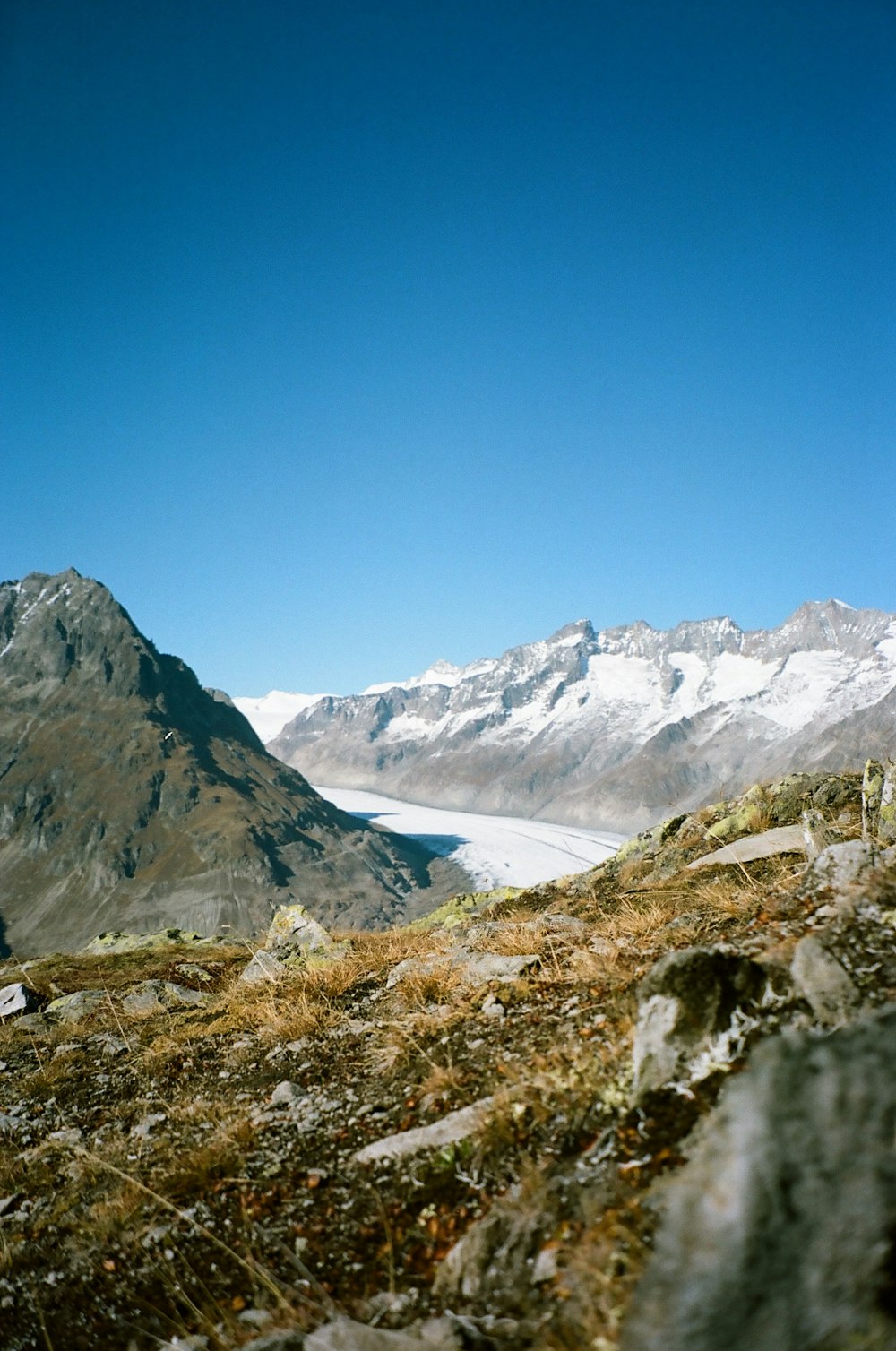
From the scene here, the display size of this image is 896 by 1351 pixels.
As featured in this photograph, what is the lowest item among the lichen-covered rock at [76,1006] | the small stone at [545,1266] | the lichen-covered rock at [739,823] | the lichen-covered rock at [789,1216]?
the lichen-covered rock at [76,1006]

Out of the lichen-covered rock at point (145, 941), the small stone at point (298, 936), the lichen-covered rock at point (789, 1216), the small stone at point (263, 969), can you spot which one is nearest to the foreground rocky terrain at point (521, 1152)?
the lichen-covered rock at point (789, 1216)

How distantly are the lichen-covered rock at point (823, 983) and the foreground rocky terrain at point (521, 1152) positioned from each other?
0.05 ft

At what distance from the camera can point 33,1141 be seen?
760cm

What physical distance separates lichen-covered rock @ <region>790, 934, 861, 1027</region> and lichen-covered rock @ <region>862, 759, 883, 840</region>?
4.82 m

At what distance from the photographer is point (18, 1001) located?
15352 millimetres

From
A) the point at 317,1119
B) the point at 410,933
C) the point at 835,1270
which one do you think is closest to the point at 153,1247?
the point at 317,1119

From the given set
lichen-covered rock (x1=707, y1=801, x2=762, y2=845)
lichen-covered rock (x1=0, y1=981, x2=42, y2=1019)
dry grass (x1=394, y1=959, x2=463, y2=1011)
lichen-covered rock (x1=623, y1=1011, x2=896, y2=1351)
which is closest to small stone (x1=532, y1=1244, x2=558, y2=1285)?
lichen-covered rock (x1=623, y1=1011, x2=896, y2=1351)

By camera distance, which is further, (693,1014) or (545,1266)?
(693,1014)

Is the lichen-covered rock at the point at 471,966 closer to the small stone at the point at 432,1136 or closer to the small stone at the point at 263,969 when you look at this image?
the small stone at the point at 432,1136

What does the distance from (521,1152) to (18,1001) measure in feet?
53.0

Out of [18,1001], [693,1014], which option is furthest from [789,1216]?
[18,1001]

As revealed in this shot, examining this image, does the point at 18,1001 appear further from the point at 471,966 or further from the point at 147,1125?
the point at 471,966

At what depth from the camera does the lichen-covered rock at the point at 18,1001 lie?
15039mm

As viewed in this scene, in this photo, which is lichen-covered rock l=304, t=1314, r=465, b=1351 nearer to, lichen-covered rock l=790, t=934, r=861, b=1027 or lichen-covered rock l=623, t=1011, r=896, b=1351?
lichen-covered rock l=623, t=1011, r=896, b=1351
